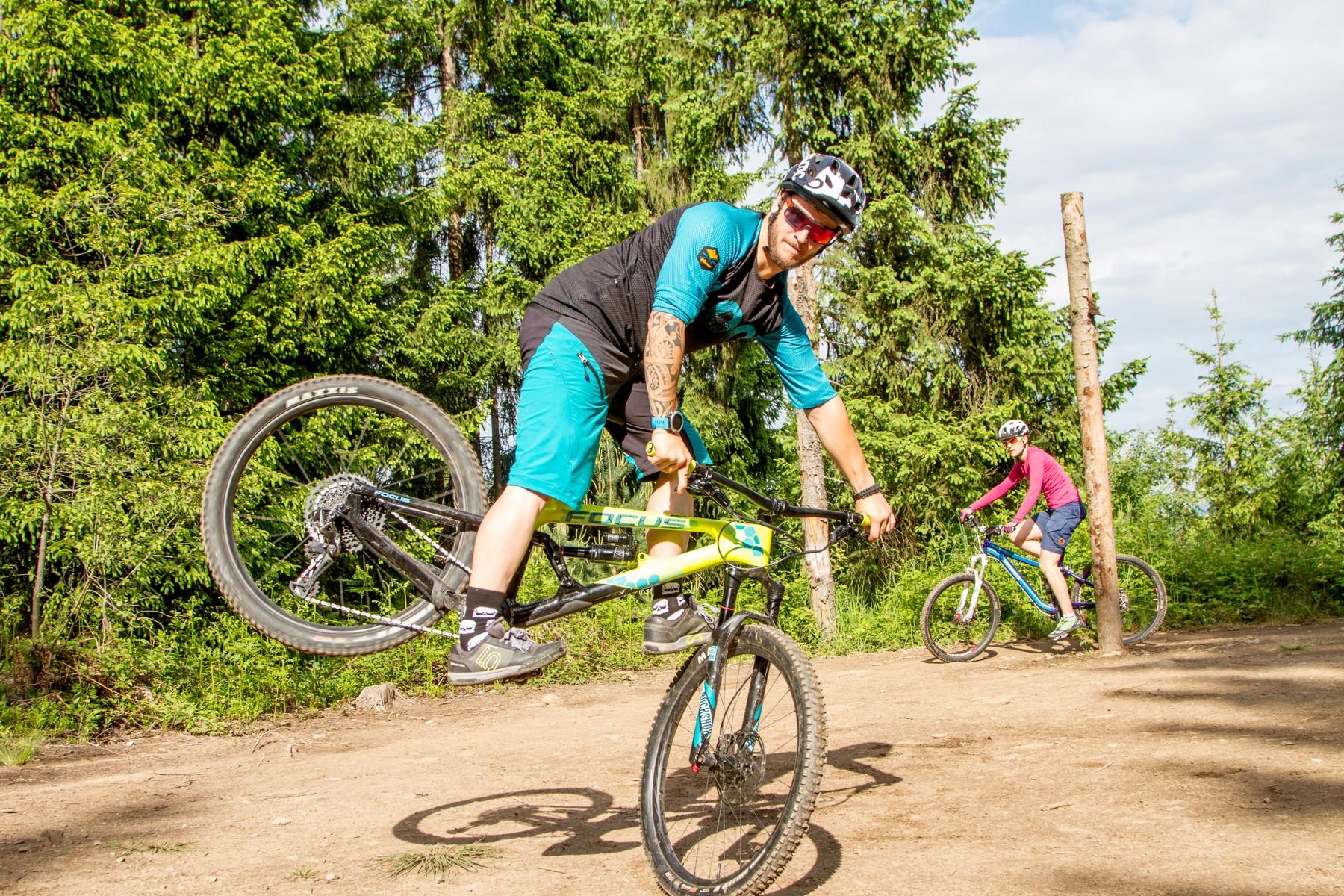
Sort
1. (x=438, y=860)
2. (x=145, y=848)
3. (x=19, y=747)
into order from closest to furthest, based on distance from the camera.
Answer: (x=438, y=860), (x=145, y=848), (x=19, y=747)

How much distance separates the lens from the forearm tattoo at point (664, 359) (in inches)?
115

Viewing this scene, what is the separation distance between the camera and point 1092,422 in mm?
8727

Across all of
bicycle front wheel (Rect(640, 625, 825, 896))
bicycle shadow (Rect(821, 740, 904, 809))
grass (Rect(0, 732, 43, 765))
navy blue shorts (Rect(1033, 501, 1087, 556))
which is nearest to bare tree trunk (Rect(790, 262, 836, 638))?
navy blue shorts (Rect(1033, 501, 1087, 556))

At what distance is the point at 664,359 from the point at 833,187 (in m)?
0.75

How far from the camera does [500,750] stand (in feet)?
20.6

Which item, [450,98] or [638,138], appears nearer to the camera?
[450,98]

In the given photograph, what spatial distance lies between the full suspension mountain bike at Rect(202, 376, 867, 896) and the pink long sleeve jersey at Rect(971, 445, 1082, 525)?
6325 mm

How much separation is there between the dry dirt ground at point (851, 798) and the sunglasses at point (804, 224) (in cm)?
214

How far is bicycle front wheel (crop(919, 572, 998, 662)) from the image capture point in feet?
30.7

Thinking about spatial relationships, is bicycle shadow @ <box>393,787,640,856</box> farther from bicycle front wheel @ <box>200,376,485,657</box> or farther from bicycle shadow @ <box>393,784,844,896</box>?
bicycle front wheel @ <box>200,376,485,657</box>

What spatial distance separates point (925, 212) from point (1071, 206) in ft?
17.4

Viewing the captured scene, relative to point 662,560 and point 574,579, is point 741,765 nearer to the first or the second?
point 662,560

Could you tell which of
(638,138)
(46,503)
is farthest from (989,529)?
(638,138)

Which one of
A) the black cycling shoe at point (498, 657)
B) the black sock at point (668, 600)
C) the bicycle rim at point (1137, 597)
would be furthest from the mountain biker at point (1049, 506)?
the black cycling shoe at point (498, 657)
